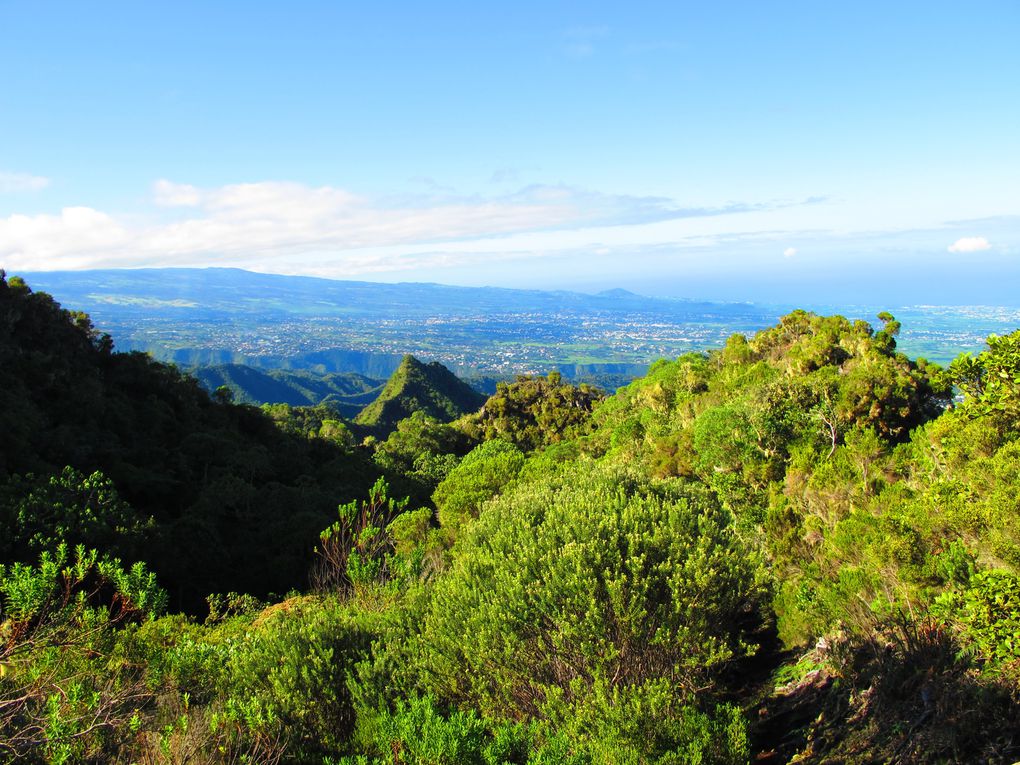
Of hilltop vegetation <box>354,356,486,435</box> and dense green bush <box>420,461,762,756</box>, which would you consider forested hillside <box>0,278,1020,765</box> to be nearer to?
dense green bush <box>420,461,762,756</box>

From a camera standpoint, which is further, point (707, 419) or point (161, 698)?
point (707, 419)

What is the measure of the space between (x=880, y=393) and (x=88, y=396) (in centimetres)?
3078

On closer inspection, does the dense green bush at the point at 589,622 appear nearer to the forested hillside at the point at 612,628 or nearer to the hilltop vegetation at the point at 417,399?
the forested hillside at the point at 612,628

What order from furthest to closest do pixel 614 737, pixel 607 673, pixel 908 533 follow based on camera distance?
pixel 908 533 < pixel 607 673 < pixel 614 737

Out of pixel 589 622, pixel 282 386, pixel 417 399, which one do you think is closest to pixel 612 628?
pixel 589 622

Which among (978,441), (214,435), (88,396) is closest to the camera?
(978,441)

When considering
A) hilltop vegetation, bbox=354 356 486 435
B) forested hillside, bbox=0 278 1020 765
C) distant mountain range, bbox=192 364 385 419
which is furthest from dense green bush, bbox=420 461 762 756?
distant mountain range, bbox=192 364 385 419

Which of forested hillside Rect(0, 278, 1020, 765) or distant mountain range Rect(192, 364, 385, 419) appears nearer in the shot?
forested hillside Rect(0, 278, 1020, 765)

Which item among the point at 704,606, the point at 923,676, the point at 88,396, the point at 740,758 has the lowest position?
the point at 740,758

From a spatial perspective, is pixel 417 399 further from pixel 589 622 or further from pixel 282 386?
pixel 589 622

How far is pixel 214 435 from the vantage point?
1097 inches

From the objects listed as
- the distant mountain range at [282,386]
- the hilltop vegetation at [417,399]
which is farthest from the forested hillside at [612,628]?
the distant mountain range at [282,386]

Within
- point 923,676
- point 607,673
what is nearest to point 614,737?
point 607,673

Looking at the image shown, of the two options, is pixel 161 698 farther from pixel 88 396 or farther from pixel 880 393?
pixel 88 396
